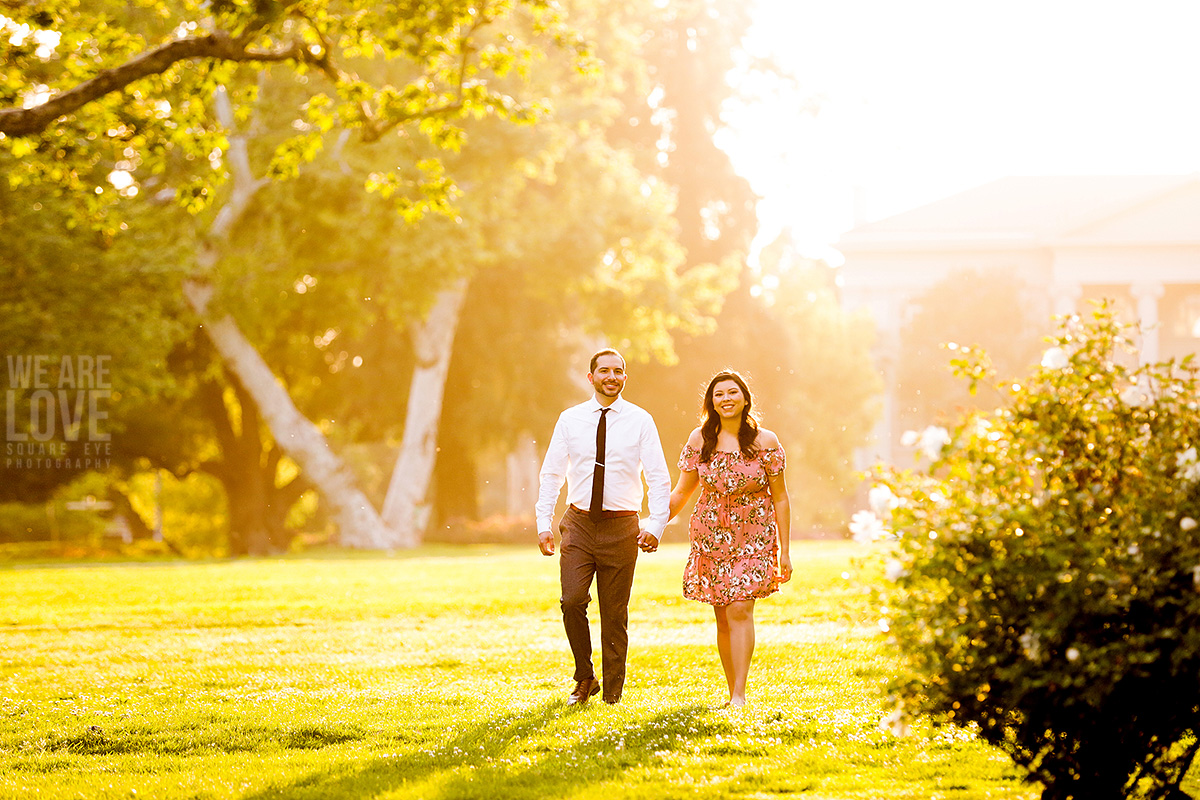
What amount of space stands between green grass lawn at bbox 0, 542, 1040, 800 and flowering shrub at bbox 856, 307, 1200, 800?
18.4 inches

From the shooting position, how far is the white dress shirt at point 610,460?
821cm

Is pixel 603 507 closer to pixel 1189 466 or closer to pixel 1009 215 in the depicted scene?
pixel 1189 466

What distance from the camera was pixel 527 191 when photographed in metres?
35.9

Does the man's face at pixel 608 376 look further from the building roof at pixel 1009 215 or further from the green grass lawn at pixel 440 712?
the building roof at pixel 1009 215

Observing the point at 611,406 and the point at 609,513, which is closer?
the point at 609,513

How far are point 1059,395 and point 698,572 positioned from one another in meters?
3.54

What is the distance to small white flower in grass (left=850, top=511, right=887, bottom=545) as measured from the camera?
5.03 meters

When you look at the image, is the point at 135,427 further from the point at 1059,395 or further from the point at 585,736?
the point at 1059,395

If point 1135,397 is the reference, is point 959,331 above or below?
above

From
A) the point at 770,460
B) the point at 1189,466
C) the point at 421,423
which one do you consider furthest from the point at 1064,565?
the point at 421,423

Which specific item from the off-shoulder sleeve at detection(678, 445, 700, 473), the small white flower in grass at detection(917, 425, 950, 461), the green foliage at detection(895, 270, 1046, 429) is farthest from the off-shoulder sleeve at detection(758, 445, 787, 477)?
the green foliage at detection(895, 270, 1046, 429)

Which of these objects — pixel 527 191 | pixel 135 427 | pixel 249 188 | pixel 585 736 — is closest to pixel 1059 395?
pixel 585 736

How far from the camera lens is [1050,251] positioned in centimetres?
7038

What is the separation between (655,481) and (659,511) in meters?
0.23
